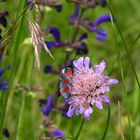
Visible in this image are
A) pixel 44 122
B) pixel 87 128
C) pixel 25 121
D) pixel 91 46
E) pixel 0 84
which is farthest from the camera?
pixel 91 46

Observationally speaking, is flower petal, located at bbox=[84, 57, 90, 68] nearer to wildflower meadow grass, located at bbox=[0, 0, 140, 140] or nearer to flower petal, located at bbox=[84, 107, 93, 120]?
wildflower meadow grass, located at bbox=[0, 0, 140, 140]

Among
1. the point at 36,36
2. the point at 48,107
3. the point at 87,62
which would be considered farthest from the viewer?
the point at 48,107

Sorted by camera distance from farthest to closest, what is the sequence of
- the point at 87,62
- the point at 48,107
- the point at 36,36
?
1. the point at 48,107
2. the point at 87,62
3. the point at 36,36

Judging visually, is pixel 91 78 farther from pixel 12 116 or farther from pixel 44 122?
pixel 12 116

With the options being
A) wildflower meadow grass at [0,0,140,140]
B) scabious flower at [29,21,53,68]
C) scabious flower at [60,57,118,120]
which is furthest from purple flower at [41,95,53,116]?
scabious flower at [29,21,53,68]

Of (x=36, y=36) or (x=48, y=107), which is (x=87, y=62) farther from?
(x=48, y=107)

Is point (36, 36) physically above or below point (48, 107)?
above

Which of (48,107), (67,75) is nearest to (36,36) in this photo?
(67,75)

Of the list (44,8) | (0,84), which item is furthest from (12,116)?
(0,84)

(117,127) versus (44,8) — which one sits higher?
(44,8)
